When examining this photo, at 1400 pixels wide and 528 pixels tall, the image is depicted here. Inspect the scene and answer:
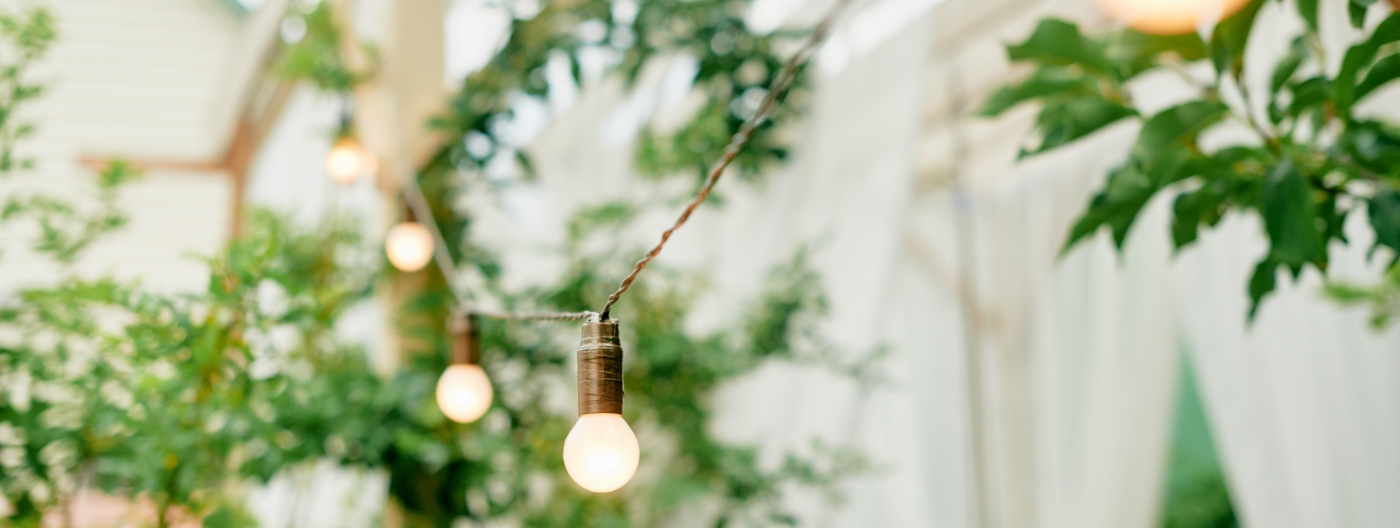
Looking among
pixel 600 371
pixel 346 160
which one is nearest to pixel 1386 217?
pixel 600 371

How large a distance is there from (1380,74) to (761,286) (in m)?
1.30

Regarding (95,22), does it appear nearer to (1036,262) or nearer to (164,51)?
(164,51)

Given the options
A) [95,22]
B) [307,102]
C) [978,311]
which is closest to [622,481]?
[978,311]

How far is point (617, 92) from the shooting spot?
2.55 metres

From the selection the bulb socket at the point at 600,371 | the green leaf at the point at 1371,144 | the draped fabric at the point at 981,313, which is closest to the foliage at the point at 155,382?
the bulb socket at the point at 600,371

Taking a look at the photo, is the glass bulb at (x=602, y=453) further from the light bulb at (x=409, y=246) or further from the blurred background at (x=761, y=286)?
the light bulb at (x=409, y=246)

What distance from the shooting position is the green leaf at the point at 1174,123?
0.91m

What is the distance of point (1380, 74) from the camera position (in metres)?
0.87

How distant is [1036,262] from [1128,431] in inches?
27.5

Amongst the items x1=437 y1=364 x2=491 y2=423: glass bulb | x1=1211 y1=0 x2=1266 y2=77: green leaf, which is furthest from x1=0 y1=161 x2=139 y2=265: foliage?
x1=1211 y1=0 x2=1266 y2=77: green leaf

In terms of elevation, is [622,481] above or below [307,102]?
below

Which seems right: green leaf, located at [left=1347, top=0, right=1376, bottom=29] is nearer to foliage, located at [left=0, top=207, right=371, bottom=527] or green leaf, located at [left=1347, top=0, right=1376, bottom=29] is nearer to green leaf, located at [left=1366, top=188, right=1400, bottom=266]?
green leaf, located at [left=1366, top=188, right=1400, bottom=266]

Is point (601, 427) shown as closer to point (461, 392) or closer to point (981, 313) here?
point (461, 392)

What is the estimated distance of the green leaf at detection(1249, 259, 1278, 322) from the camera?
3.04 ft
